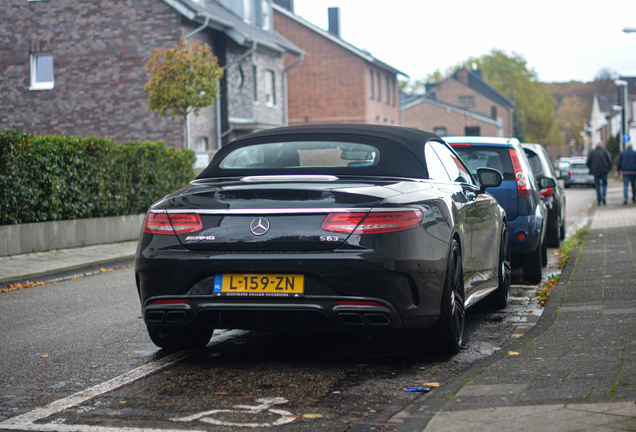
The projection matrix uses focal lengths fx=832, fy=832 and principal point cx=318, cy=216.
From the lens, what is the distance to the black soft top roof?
5426 millimetres

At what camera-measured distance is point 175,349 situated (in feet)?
19.2

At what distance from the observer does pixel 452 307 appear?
5.33m

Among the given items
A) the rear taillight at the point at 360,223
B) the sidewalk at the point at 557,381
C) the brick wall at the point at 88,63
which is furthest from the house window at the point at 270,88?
the rear taillight at the point at 360,223

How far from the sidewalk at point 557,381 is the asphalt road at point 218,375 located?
0.25 metres

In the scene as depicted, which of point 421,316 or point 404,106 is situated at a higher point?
point 404,106

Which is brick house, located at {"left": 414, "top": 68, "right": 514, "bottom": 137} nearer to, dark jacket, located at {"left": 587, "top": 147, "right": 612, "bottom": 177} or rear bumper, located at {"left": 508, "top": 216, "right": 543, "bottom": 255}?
dark jacket, located at {"left": 587, "top": 147, "right": 612, "bottom": 177}

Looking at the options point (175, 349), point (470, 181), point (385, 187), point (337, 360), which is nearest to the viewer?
point (385, 187)

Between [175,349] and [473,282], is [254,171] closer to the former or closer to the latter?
[175,349]

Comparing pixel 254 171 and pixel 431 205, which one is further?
pixel 254 171

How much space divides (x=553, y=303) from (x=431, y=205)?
2.81 meters

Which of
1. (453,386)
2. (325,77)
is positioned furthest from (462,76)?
(453,386)

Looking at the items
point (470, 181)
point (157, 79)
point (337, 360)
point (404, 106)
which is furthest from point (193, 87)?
point (404, 106)

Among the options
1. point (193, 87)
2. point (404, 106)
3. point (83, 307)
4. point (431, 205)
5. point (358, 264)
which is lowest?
point (83, 307)

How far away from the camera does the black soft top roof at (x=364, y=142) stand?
543 cm
